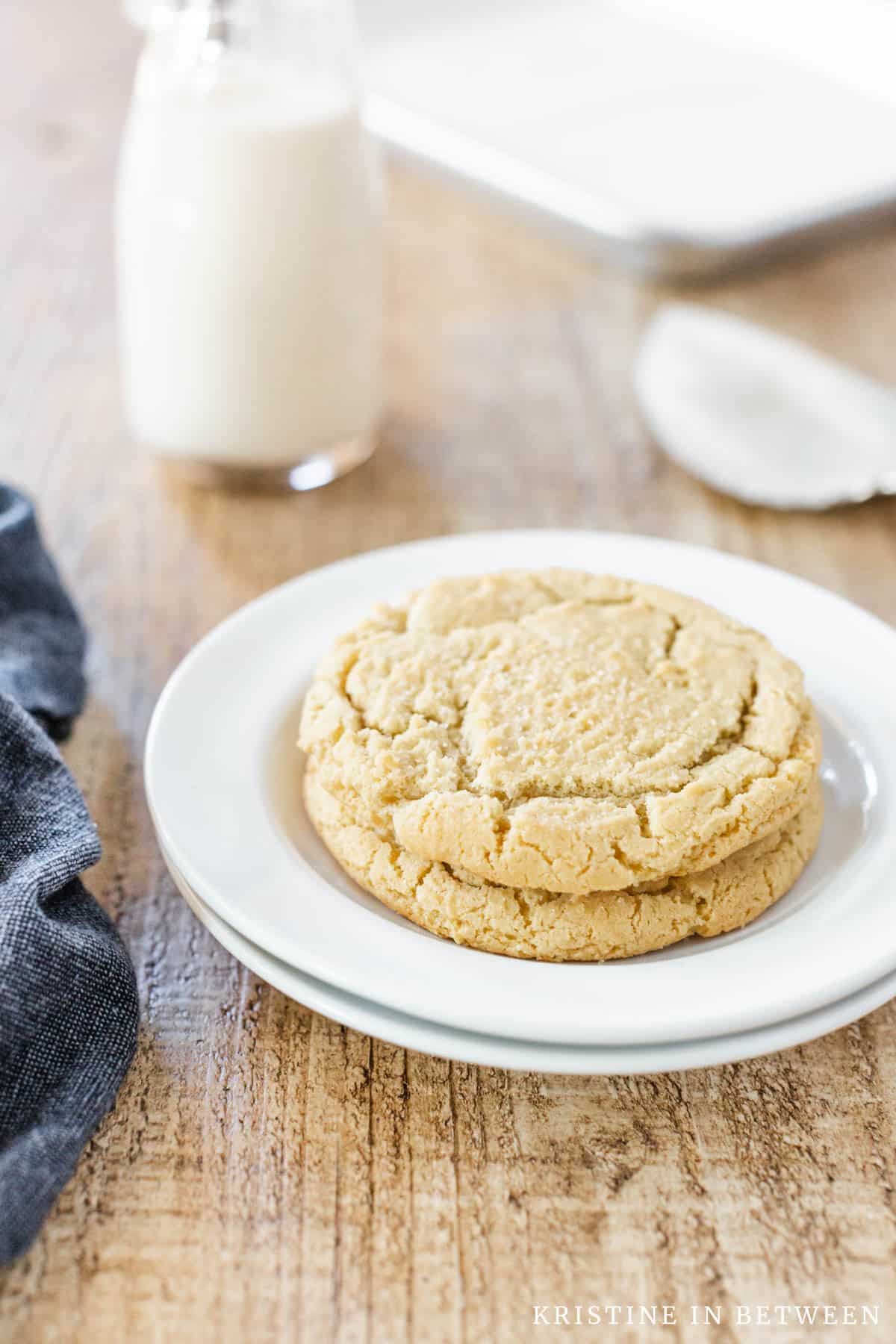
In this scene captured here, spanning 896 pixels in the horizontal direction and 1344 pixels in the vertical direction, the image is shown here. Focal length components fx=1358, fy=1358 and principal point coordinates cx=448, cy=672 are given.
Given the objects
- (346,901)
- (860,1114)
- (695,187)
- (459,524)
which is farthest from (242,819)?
(695,187)

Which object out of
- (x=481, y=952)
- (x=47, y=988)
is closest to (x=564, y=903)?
(x=481, y=952)

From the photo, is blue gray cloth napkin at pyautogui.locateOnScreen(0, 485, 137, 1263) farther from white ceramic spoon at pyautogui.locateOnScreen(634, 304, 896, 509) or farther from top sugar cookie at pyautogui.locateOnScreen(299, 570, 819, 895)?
white ceramic spoon at pyautogui.locateOnScreen(634, 304, 896, 509)

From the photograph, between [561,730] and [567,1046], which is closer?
[567,1046]

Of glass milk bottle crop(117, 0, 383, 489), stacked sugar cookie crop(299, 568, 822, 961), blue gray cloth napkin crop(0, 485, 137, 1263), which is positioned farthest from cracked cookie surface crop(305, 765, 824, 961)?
glass milk bottle crop(117, 0, 383, 489)

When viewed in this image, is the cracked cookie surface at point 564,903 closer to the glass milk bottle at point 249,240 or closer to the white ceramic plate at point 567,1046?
the white ceramic plate at point 567,1046

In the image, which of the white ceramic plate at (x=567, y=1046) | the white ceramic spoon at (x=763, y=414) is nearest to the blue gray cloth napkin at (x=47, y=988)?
the white ceramic plate at (x=567, y=1046)

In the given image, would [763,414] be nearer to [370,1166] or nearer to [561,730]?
[561,730]

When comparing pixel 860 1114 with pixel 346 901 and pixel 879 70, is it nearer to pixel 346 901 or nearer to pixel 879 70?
pixel 346 901
